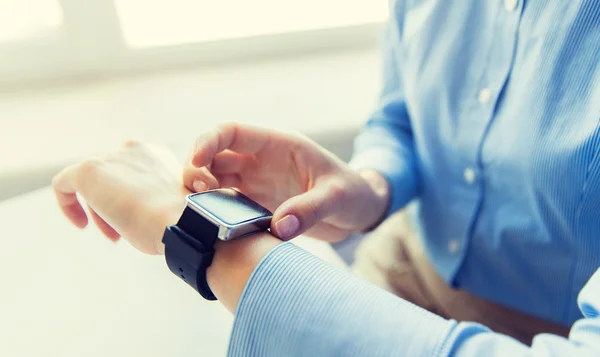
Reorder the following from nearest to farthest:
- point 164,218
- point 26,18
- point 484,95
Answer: point 164,218 < point 484,95 < point 26,18

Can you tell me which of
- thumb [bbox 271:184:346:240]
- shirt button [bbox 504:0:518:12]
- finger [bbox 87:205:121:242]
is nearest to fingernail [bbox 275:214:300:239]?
thumb [bbox 271:184:346:240]

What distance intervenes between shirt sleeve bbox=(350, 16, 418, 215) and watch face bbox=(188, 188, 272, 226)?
0.82 ft

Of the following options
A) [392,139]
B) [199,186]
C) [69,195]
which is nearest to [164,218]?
[199,186]

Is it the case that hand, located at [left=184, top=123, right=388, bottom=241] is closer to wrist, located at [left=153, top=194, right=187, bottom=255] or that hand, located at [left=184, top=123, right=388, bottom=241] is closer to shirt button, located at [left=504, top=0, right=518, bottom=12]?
wrist, located at [left=153, top=194, right=187, bottom=255]

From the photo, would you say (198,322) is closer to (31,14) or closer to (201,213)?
(201,213)

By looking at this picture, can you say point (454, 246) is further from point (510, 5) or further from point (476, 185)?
point (510, 5)

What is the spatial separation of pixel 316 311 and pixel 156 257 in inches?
12.3

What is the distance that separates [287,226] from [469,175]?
257 millimetres

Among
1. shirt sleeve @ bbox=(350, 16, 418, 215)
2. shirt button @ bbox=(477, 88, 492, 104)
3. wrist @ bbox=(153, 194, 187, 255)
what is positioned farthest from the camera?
shirt sleeve @ bbox=(350, 16, 418, 215)

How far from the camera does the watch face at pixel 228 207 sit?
1.47ft

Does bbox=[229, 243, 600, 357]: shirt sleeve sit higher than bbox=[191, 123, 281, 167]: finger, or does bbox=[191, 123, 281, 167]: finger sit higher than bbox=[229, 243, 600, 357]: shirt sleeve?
bbox=[191, 123, 281, 167]: finger

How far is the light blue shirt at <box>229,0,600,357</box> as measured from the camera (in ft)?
1.29

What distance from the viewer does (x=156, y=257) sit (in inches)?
25.5

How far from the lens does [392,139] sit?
0.75 meters
